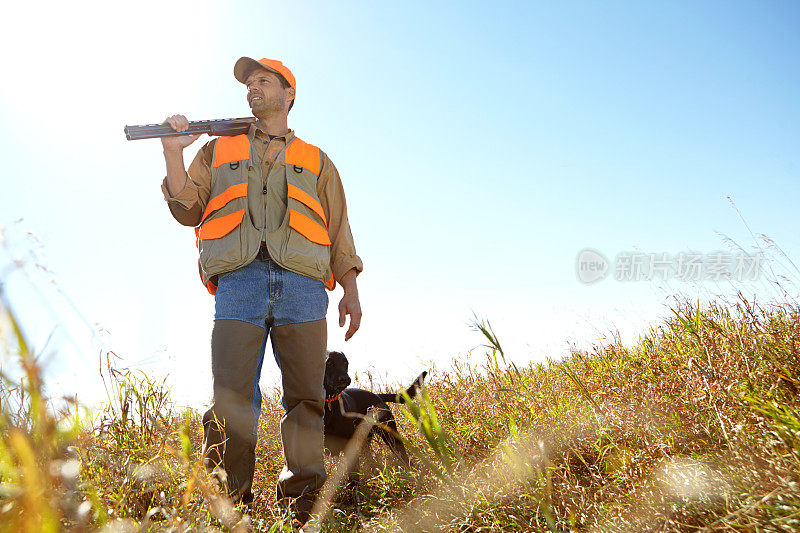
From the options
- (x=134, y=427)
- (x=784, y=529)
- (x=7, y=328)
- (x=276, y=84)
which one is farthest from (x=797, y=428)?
(x=276, y=84)

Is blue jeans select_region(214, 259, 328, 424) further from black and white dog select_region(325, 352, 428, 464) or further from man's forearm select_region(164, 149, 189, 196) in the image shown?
black and white dog select_region(325, 352, 428, 464)

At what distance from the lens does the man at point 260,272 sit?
2.72m

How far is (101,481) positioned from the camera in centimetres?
185

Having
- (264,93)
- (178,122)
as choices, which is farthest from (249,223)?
(264,93)

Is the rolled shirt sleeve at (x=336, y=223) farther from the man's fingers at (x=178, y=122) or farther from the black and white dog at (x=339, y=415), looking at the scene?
the man's fingers at (x=178, y=122)

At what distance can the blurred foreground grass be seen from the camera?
1.47 meters

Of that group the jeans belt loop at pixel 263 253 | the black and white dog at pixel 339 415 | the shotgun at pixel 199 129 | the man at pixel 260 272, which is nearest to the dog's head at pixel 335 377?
the black and white dog at pixel 339 415

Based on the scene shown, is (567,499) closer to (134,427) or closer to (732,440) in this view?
(732,440)

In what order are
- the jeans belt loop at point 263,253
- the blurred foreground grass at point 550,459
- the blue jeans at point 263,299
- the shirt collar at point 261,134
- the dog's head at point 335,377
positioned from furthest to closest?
the dog's head at point 335,377 → the shirt collar at point 261,134 → the jeans belt loop at point 263,253 → the blue jeans at point 263,299 → the blurred foreground grass at point 550,459

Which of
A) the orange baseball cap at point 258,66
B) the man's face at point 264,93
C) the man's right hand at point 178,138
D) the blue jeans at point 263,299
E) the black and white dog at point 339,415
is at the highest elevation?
the orange baseball cap at point 258,66

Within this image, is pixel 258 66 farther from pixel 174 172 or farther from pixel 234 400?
pixel 234 400

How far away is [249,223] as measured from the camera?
9.71ft

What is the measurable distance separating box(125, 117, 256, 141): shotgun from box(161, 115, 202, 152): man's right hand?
0.03 m

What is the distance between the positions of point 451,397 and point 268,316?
1.60 metres
